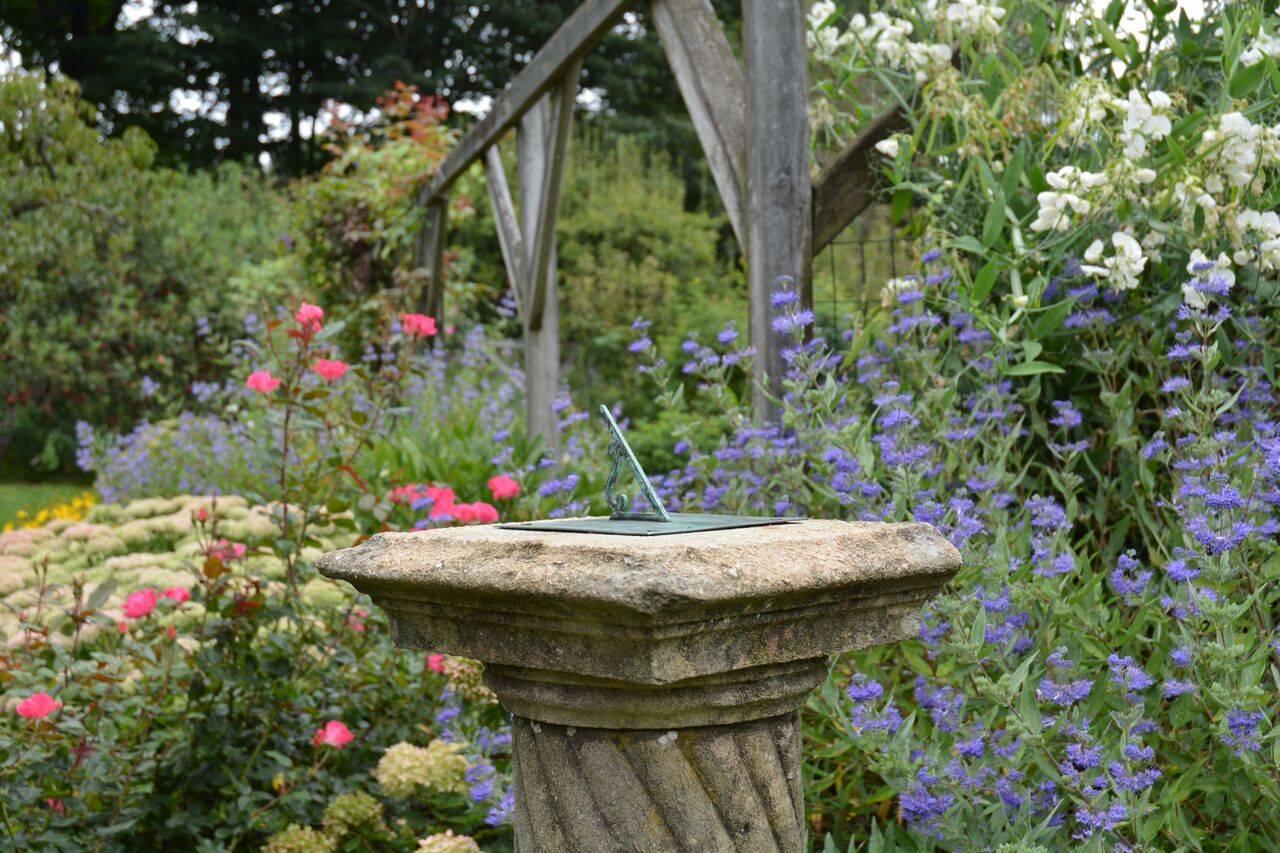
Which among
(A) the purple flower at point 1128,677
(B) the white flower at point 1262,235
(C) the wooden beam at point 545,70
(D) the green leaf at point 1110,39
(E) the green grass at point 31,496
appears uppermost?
(C) the wooden beam at point 545,70

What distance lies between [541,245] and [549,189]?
0.29 m

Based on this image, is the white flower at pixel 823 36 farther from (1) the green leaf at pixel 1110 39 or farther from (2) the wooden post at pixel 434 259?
(2) the wooden post at pixel 434 259

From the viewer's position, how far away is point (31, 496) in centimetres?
1137

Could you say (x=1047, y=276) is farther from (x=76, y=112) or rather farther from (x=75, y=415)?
(x=75, y=415)

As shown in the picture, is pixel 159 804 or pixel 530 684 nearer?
pixel 530 684

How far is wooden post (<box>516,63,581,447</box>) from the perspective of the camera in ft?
16.5

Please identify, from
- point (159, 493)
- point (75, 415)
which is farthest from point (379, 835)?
point (75, 415)

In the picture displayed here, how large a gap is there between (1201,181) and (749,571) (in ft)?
6.23

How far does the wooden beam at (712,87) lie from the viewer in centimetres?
346

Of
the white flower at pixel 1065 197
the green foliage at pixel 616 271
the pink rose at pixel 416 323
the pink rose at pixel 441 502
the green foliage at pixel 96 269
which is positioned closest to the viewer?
the white flower at pixel 1065 197

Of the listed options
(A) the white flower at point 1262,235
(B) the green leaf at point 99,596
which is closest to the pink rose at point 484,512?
(B) the green leaf at point 99,596

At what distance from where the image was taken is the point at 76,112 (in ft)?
34.8

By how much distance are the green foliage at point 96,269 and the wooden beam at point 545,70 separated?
433cm

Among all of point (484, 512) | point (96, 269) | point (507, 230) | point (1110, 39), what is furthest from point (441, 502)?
point (96, 269)
